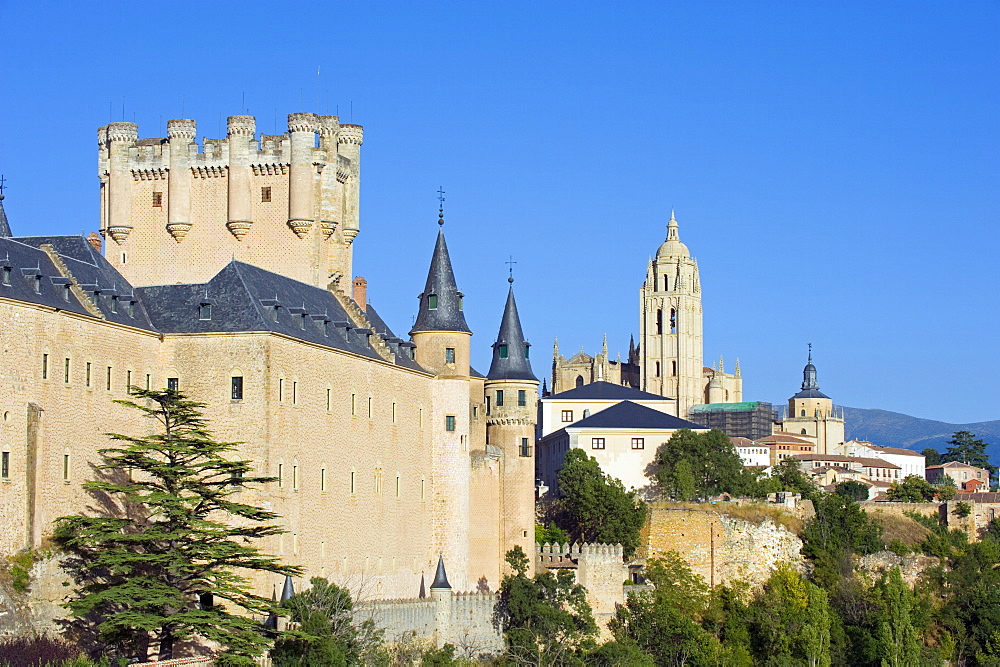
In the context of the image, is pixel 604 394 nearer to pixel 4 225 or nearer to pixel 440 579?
pixel 440 579

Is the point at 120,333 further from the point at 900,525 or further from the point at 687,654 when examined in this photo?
the point at 900,525

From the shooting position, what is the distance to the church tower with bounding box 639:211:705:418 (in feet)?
556

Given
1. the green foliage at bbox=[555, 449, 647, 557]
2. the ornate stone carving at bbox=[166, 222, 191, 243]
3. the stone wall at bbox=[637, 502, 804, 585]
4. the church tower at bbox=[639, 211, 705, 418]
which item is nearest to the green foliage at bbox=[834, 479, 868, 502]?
the green foliage at bbox=[555, 449, 647, 557]

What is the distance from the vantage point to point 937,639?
2970 inches

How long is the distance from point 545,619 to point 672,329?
112849mm

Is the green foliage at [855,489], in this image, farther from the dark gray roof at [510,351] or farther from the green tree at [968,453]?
the green tree at [968,453]

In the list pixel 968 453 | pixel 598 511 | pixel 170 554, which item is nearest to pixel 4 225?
pixel 170 554

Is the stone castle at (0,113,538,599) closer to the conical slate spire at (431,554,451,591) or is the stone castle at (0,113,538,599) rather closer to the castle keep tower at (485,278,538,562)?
the castle keep tower at (485,278,538,562)

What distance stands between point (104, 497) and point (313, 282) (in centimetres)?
1611

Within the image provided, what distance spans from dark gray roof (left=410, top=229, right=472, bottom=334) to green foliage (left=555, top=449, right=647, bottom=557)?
43.5 feet

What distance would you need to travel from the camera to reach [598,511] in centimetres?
7362

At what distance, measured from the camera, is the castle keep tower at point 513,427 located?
65.1 metres

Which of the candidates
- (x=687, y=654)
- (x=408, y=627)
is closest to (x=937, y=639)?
(x=687, y=654)

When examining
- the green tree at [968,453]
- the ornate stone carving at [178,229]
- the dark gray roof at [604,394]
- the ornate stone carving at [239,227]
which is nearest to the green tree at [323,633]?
the ornate stone carving at [239,227]
